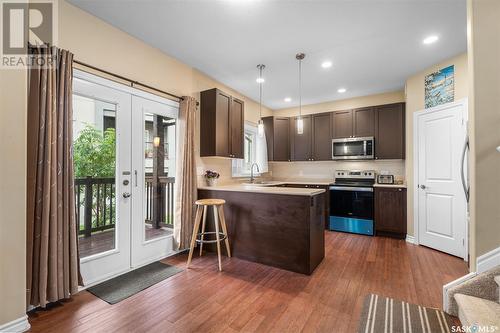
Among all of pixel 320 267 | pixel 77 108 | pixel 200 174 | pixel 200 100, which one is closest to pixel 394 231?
pixel 320 267

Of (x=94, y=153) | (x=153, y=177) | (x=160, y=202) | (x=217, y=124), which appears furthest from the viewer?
(x=217, y=124)

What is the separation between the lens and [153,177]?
301cm

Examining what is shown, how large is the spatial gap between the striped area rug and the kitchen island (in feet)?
2.55

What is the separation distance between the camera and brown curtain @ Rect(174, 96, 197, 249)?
10.3 feet

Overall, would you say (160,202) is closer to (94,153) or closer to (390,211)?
(94,153)

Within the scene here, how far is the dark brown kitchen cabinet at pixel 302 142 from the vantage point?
17.0 feet

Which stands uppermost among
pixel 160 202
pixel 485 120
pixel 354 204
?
pixel 485 120

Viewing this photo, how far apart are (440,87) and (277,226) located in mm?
3191

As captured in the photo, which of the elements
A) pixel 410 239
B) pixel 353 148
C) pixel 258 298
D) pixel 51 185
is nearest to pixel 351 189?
pixel 353 148

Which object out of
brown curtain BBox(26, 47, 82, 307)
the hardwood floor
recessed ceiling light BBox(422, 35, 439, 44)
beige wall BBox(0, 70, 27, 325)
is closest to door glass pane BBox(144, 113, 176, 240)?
the hardwood floor

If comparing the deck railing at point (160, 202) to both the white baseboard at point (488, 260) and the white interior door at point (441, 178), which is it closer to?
the white baseboard at point (488, 260)

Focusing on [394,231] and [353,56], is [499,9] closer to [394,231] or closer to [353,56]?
[353,56]

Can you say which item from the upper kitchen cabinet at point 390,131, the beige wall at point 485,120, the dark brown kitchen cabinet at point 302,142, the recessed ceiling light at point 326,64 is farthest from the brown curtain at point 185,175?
the upper kitchen cabinet at point 390,131

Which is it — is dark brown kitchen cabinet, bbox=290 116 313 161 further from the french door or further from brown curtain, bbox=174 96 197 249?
the french door
